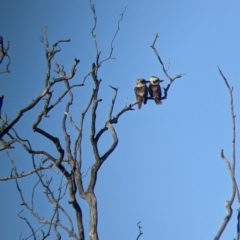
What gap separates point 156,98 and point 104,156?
114 inches

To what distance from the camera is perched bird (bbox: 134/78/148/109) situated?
944 centimetres

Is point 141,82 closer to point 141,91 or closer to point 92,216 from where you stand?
point 141,91

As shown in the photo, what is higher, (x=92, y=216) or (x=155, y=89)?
(x=155, y=89)

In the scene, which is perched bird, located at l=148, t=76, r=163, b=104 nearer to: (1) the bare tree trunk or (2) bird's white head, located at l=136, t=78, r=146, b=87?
(2) bird's white head, located at l=136, t=78, r=146, b=87

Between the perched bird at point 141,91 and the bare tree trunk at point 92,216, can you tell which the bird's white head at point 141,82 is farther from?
the bare tree trunk at point 92,216

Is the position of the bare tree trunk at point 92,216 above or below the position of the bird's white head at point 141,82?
below

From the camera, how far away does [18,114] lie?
541 centimetres

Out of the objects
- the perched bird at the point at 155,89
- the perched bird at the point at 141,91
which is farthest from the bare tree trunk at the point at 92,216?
the perched bird at the point at 155,89

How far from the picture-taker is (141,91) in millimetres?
9766

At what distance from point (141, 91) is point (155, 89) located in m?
0.23

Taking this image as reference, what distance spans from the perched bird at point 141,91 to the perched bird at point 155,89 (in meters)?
0.09

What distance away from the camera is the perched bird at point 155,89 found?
9595 millimetres

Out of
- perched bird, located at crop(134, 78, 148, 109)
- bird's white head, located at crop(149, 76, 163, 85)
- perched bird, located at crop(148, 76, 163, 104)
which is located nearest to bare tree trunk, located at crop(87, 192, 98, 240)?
perched bird, located at crop(134, 78, 148, 109)

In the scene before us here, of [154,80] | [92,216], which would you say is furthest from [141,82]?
[92,216]
